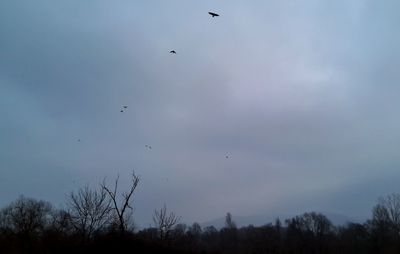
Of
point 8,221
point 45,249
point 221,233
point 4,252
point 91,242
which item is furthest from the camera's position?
point 221,233

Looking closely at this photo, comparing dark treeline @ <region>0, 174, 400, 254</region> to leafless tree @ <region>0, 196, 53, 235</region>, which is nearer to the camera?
dark treeline @ <region>0, 174, 400, 254</region>

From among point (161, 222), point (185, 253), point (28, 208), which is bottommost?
point (185, 253)

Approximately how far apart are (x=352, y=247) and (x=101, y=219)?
55.5 meters

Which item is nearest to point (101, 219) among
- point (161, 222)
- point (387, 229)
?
point (161, 222)

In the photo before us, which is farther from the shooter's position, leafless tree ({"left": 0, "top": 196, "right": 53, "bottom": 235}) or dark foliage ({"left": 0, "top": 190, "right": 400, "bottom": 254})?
leafless tree ({"left": 0, "top": 196, "right": 53, "bottom": 235})

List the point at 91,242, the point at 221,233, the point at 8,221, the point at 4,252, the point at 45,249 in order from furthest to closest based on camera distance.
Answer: the point at 221,233, the point at 8,221, the point at 4,252, the point at 45,249, the point at 91,242

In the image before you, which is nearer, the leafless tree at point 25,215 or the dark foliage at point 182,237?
the dark foliage at point 182,237

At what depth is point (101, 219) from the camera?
37.2 meters

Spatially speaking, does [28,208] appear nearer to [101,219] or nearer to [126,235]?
[101,219]

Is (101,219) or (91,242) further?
(101,219)

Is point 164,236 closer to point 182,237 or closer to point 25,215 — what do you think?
point 182,237

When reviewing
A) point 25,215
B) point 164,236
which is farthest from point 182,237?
point 25,215

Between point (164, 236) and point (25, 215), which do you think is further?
point (25, 215)

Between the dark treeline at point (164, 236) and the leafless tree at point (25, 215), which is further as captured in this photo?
the leafless tree at point (25, 215)
